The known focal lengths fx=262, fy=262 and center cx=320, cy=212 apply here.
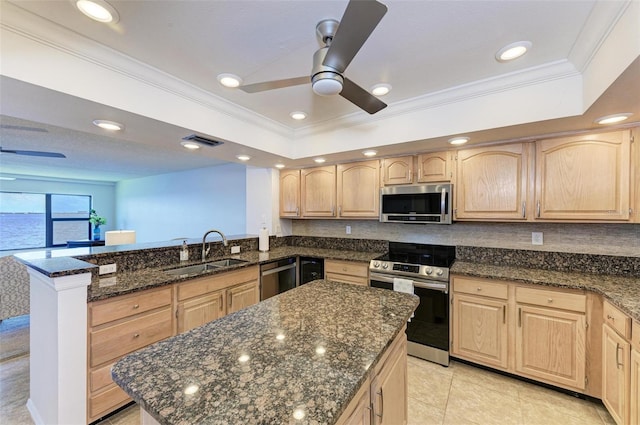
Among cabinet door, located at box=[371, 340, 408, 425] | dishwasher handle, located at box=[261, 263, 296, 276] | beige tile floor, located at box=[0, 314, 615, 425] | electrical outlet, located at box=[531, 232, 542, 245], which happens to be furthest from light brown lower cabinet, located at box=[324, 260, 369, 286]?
electrical outlet, located at box=[531, 232, 542, 245]

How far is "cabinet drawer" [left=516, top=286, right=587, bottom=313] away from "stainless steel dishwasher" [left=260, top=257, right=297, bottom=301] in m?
2.33

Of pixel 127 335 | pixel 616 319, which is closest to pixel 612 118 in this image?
pixel 616 319

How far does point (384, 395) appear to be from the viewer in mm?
1161

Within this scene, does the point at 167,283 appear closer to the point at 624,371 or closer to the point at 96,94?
the point at 96,94

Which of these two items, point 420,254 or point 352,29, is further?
point 420,254

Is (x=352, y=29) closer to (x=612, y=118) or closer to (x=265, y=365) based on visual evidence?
(x=265, y=365)

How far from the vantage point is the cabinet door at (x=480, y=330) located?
225cm

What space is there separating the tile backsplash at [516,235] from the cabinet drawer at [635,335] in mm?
1058

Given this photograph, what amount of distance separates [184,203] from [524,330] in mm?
6569

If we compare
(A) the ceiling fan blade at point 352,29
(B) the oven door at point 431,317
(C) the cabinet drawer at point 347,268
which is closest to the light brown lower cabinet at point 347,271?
(C) the cabinet drawer at point 347,268

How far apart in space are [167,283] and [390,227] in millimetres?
2504

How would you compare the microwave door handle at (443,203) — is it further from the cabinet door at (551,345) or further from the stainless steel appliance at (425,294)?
the cabinet door at (551,345)

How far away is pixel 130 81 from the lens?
5.82 feet

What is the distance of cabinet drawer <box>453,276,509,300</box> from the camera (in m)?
2.23
